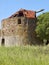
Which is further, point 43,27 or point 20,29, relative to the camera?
point 20,29

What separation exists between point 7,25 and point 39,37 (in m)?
5.85

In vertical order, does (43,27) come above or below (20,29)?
above

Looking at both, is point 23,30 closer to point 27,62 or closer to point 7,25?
point 7,25

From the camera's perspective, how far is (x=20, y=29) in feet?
137

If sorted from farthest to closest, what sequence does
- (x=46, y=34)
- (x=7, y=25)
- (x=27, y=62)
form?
(x=7, y=25)
(x=46, y=34)
(x=27, y=62)

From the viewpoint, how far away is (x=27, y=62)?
369 inches

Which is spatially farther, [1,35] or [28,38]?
[1,35]

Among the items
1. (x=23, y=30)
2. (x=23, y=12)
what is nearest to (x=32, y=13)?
(x=23, y=12)

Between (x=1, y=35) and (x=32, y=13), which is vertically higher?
(x=32, y=13)

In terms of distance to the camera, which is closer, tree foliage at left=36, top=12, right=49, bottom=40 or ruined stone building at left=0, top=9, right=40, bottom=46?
tree foliage at left=36, top=12, right=49, bottom=40

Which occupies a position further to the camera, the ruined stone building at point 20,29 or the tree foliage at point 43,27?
the ruined stone building at point 20,29

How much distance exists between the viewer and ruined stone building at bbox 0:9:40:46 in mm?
41844

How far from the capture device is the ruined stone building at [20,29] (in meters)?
41.8

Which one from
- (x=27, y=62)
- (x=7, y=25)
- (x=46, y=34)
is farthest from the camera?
(x=7, y=25)
